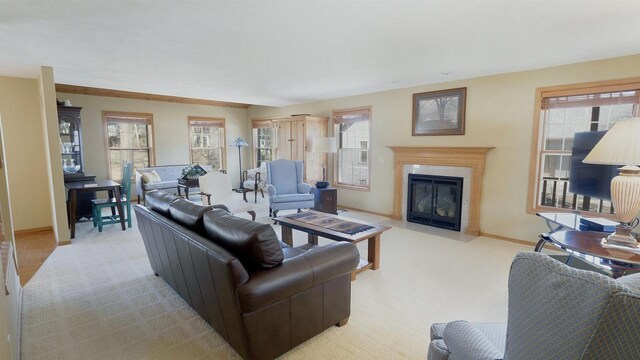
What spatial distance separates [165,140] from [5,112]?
308cm

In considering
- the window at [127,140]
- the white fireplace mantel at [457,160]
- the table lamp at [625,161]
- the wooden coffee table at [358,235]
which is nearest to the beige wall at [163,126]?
the window at [127,140]

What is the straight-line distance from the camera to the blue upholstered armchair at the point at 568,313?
2.26 ft

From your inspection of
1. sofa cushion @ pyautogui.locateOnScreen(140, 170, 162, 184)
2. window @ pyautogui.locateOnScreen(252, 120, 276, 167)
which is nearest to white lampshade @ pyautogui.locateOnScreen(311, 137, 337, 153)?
window @ pyautogui.locateOnScreen(252, 120, 276, 167)

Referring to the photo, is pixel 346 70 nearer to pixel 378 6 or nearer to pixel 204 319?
pixel 378 6

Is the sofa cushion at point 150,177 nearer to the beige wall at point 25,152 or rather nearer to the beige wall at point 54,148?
the beige wall at point 25,152

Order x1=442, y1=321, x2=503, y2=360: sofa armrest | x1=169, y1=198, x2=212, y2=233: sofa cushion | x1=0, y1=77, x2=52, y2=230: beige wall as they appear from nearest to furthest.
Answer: x1=442, y1=321, x2=503, y2=360: sofa armrest → x1=169, y1=198, x2=212, y2=233: sofa cushion → x1=0, y1=77, x2=52, y2=230: beige wall

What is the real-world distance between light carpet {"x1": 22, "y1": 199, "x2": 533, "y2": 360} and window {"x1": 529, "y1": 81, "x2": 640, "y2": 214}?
92 cm

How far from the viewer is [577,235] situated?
92.9 inches

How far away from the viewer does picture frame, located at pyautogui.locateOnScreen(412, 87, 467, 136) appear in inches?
186

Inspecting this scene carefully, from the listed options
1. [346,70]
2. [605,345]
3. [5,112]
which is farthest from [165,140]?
[605,345]

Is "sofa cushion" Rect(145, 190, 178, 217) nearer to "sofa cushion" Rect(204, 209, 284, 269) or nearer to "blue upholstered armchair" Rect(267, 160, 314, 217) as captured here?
"sofa cushion" Rect(204, 209, 284, 269)

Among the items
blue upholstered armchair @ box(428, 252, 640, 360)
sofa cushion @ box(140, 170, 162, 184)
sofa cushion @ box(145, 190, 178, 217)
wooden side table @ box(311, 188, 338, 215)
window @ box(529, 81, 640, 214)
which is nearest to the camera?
blue upholstered armchair @ box(428, 252, 640, 360)

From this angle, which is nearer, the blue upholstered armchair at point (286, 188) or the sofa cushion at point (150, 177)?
the blue upholstered armchair at point (286, 188)

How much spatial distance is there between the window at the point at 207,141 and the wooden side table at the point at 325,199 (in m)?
3.77
